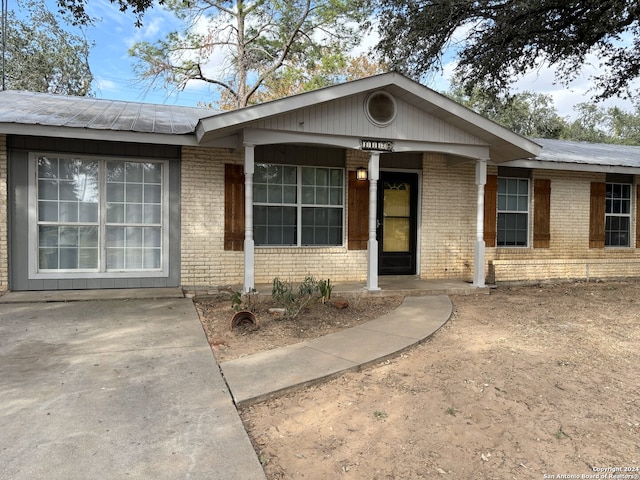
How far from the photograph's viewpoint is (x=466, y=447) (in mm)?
2785

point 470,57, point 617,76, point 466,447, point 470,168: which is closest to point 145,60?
point 470,57

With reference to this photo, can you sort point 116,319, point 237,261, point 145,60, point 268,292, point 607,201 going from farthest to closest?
point 145,60
point 607,201
point 237,261
point 268,292
point 116,319

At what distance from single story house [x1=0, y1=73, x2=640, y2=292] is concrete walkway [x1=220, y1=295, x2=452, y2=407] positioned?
2092 millimetres

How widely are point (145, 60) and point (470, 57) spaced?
16657mm

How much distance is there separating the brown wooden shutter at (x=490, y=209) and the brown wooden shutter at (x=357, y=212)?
2815 mm

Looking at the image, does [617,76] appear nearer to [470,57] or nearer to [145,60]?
[470,57]

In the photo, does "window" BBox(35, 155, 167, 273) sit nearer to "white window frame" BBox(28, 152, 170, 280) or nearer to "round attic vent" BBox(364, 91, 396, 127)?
"white window frame" BBox(28, 152, 170, 280)

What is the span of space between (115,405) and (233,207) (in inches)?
197

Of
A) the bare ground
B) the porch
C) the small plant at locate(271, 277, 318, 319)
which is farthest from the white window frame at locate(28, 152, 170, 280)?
the small plant at locate(271, 277, 318, 319)

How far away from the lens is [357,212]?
8680mm

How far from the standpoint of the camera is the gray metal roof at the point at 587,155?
31.4ft

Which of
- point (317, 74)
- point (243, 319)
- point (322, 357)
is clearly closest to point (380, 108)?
point (243, 319)

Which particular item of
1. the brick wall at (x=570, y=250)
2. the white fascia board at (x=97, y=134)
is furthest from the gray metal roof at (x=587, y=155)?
the white fascia board at (x=97, y=134)

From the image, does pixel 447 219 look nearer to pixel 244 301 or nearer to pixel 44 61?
pixel 244 301
